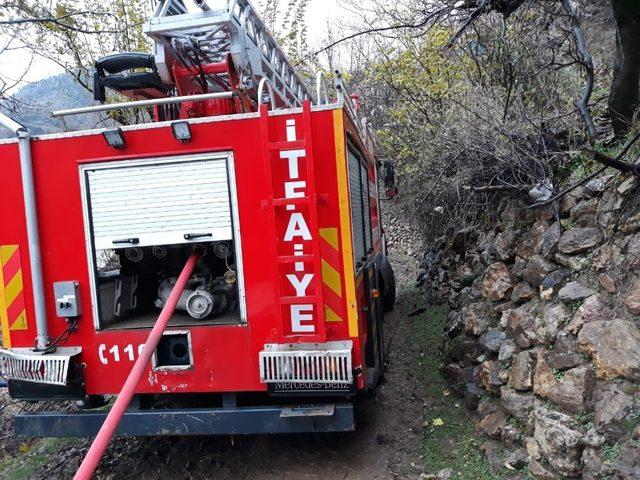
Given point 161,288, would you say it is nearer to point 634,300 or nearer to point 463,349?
point 463,349

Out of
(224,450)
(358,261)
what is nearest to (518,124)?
(358,261)

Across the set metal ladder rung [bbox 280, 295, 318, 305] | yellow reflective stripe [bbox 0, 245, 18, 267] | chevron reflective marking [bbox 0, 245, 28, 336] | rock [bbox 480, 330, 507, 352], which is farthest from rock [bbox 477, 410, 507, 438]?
yellow reflective stripe [bbox 0, 245, 18, 267]

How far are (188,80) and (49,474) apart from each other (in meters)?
3.54

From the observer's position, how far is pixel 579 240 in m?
3.45

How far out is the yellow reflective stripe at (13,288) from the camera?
3646mm

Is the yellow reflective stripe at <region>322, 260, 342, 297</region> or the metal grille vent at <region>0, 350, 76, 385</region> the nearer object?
the yellow reflective stripe at <region>322, 260, 342, 297</region>

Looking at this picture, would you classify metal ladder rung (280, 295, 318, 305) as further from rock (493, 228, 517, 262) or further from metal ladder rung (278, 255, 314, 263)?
rock (493, 228, 517, 262)

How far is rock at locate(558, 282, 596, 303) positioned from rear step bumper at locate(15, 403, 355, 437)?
162 centimetres

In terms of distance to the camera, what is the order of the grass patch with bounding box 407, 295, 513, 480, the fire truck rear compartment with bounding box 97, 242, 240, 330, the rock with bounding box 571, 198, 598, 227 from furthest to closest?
1. the fire truck rear compartment with bounding box 97, 242, 240, 330
2. the grass patch with bounding box 407, 295, 513, 480
3. the rock with bounding box 571, 198, 598, 227

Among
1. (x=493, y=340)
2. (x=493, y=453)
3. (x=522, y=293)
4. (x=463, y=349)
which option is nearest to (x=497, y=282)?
(x=522, y=293)

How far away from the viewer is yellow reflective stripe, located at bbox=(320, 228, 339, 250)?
10.7 ft

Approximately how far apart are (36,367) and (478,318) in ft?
11.8

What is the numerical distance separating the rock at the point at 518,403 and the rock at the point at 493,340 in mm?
450

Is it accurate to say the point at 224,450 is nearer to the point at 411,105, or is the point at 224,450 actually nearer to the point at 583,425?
the point at 583,425
